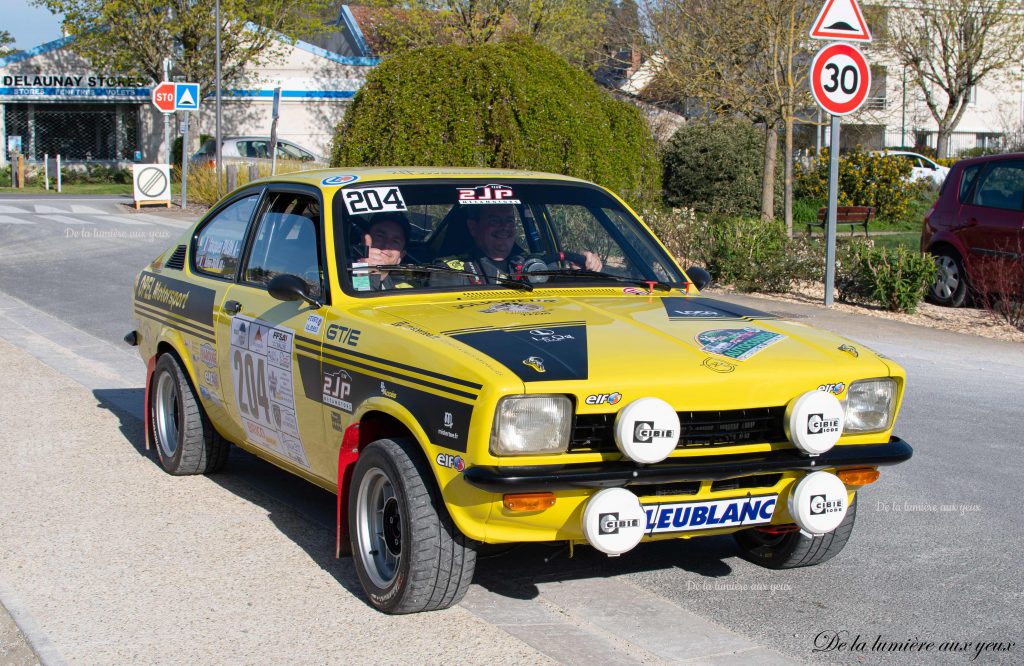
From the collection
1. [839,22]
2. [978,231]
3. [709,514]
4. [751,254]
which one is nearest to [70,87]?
[751,254]

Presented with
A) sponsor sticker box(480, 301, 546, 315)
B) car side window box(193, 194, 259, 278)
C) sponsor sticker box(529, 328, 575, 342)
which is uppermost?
car side window box(193, 194, 259, 278)

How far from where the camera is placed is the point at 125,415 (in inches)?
319

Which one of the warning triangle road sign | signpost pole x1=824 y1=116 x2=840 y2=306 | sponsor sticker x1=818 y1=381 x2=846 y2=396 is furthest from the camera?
signpost pole x1=824 y1=116 x2=840 y2=306

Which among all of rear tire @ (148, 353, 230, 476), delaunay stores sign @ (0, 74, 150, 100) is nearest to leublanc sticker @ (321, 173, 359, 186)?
rear tire @ (148, 353, 230, 476)

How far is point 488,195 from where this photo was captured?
18.2 ft

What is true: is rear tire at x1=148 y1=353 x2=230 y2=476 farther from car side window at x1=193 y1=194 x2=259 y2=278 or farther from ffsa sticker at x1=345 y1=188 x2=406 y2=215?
ffsa sticker at x1=345 y1=188 x2=406 y2=215

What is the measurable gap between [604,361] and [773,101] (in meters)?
15.8

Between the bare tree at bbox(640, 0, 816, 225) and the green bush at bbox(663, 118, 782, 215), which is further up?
the bare tree at bbox(640, 0, 816, 225)

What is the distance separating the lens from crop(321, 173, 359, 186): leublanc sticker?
17.7 ft

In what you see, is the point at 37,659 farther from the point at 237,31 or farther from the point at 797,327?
the point at 237,31

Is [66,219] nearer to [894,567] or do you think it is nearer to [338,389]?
[338,389]

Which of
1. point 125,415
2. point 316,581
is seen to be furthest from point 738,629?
point 125,415

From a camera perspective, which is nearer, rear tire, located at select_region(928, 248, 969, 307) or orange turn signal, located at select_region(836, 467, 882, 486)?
orange turn signal, located at select_region(836, 467, 882, 486)

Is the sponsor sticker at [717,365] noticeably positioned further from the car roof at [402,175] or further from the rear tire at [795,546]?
the car roof at [402,175]
